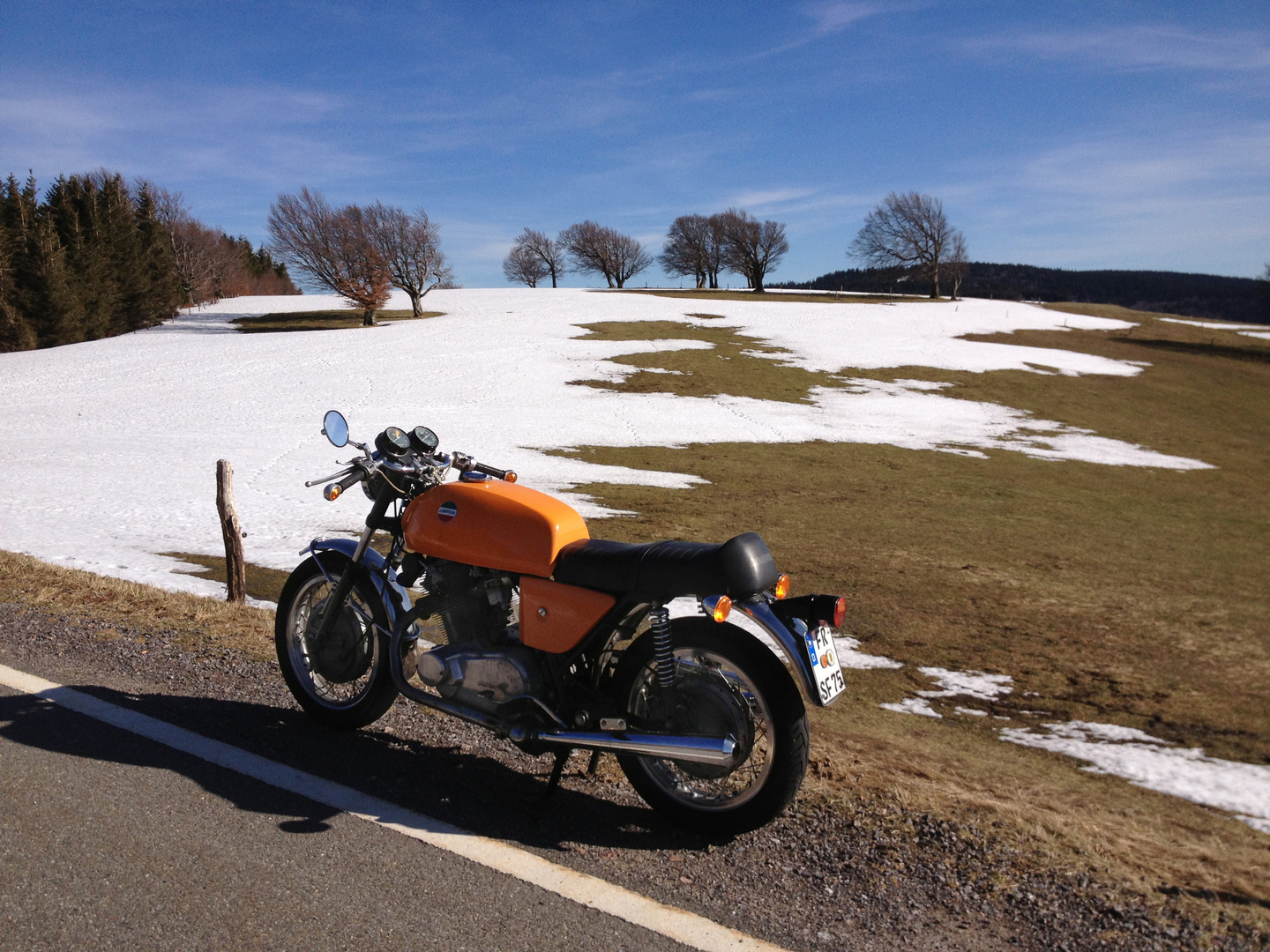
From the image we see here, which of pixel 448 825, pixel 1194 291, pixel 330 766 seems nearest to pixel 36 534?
pixel 330 766

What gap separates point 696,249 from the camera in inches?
4461

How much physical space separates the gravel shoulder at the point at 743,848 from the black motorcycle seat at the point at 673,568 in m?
1.02

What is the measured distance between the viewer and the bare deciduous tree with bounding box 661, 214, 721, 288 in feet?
369

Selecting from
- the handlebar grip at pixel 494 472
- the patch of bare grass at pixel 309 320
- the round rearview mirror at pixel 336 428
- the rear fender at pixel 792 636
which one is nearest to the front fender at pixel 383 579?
the round rearview mirror at pixel 336 428

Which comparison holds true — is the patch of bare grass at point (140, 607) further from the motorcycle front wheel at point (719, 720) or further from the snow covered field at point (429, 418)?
the motorcycle front wheel at point (719, 720)

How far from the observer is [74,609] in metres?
6.59

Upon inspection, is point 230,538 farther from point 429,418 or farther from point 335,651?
point 429,418

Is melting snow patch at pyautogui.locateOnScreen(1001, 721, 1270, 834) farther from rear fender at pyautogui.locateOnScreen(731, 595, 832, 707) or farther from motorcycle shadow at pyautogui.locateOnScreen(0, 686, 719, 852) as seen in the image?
motorcycle shadow at pyautogui.locateOnScreen(0, 686, 719, 852)

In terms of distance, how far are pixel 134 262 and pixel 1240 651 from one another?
191 ft

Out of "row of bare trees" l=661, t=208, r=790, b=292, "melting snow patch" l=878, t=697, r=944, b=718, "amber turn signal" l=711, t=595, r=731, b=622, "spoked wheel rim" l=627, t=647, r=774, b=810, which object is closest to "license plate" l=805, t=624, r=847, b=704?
"spoked wheel rim" l=627, t=647, r=774, b=810

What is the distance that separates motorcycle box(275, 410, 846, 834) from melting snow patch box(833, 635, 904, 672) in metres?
4.69

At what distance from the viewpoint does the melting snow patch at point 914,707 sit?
24.4ft

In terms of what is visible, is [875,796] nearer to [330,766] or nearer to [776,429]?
[330,766]

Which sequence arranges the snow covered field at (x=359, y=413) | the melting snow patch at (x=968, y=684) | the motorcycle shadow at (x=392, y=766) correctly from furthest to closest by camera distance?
the snow covered field at (x=359, y=413), the melting snow patch at (x=968, y=684), the motorcycle shadow at (x=392, y=766)
